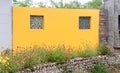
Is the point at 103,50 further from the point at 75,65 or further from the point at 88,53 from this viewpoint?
the point at 75,65

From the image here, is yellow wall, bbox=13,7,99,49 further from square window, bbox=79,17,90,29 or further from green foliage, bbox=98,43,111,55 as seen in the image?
green foliage, bbox=98,43,111,55

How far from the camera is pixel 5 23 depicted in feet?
47.5

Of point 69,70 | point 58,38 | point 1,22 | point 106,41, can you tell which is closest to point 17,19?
point 1,22

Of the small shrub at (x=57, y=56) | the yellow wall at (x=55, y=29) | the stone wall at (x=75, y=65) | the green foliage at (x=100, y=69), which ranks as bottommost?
the green foliage at (x=100, y=69)

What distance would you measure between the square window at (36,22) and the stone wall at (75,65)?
2477 millimetres

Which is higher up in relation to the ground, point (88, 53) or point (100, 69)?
point (88, 53)

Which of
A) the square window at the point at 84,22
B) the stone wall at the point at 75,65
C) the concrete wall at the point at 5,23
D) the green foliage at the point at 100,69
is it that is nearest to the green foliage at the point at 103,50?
the stone wall at the point at 75,65

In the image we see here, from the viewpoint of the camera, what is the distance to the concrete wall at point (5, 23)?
568 inches

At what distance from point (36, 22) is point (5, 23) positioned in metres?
1.39

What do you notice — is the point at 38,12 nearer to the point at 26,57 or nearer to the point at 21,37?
the point at 21,37

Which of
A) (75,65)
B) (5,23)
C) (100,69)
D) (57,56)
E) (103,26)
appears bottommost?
(100,69)

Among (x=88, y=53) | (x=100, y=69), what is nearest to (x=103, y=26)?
(x=88, y=53)

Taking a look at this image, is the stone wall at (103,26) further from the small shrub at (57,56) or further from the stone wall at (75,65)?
the small shrub at (57,56)

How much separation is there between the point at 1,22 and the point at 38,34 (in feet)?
5.31
